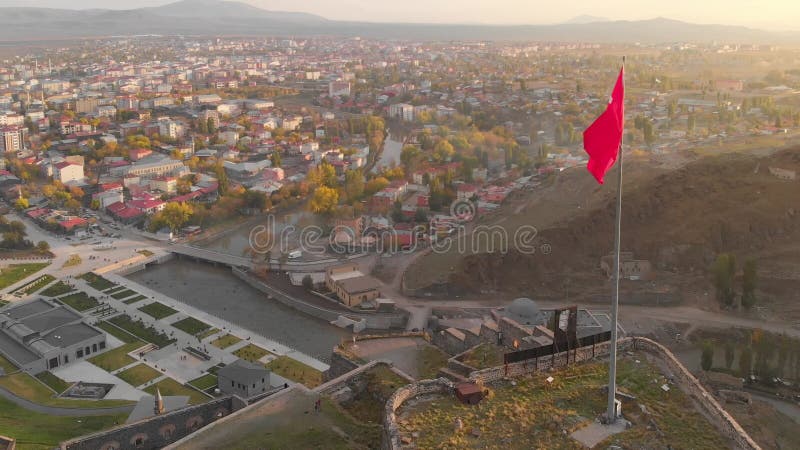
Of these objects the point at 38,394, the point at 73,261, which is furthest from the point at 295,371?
the point at 73,261

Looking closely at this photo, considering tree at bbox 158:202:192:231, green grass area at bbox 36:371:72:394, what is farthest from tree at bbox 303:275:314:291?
tree at bbox 158:202:192:231

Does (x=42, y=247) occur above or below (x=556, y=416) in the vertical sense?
below

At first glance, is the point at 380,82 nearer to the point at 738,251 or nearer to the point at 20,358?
the point at 738,251

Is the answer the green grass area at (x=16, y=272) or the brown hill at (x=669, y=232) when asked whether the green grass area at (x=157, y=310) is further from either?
the brown hill at (x=669, y=232)

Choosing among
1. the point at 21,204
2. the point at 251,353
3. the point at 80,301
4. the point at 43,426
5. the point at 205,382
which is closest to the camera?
the point at 43,426

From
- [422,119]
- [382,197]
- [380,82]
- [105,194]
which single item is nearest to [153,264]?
[105,194]

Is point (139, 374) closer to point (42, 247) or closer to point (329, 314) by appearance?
point (329, 314)

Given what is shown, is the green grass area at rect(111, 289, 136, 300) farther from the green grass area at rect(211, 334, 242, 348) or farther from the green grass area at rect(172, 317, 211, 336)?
the green grass area at rect(211, 334, 242, 348)
